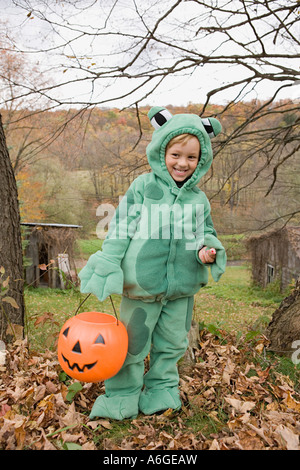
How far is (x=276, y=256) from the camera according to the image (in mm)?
11781

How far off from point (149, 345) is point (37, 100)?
2988 mm

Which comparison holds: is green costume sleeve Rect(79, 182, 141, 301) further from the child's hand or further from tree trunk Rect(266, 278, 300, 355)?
tree trunk Rect(266, 278, 300, 355)

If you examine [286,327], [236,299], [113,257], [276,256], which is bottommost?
[236,299]

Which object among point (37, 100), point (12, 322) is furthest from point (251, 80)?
point (12, 322)

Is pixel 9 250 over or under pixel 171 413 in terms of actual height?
over

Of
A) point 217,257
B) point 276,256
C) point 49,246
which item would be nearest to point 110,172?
point 217,257

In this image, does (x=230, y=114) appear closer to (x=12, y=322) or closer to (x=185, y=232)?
(x=185, y=232)

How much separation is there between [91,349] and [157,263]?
605 mm

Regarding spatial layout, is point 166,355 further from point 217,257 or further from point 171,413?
point 217,257

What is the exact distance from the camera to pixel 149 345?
2.27m

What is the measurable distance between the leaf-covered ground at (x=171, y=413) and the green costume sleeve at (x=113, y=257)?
0.82 metres

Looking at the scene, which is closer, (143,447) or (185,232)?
(143,447)

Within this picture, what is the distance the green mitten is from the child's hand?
485mm

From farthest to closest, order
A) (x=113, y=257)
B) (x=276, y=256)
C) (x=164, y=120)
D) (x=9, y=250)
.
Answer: (x=276, y=256)
(x=9, y=250)
(x=164, y=120)
(x=113, y=257)
